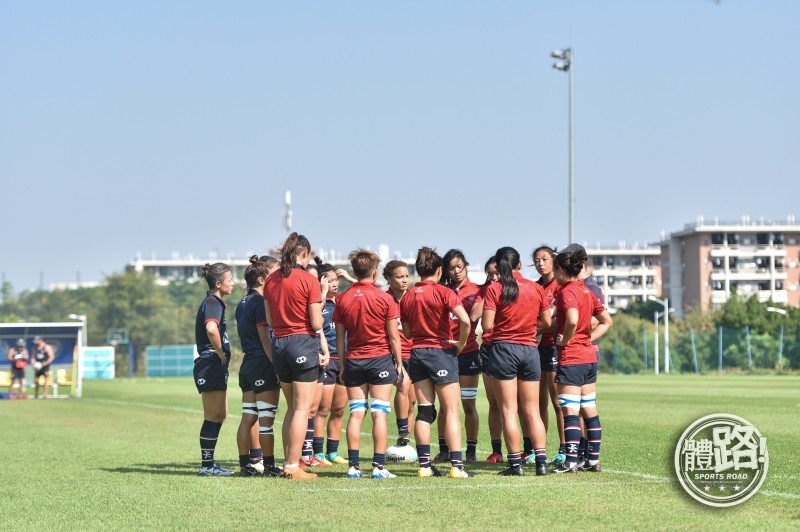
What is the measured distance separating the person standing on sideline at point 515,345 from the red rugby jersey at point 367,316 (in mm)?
907

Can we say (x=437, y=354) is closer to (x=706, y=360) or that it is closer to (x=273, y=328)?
(x=273, y=328)

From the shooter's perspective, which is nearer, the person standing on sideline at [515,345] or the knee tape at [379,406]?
the knee tape at [379,406]

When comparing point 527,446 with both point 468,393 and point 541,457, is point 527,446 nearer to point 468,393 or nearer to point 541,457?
point 468,393

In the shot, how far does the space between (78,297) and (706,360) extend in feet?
146

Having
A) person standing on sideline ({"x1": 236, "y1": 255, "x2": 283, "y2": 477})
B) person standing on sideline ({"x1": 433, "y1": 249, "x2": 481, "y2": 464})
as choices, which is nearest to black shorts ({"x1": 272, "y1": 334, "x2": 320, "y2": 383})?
person standing on sideline ({"x1": 236, "y1": 255, "x2": 283, "y2": 477})

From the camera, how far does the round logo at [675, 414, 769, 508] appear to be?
7.54 meters

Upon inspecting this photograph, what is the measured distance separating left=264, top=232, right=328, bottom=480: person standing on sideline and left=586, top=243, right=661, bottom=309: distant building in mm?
150895

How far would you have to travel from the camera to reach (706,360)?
59.2 metres

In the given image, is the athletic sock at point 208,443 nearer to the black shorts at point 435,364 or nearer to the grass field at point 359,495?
the grass field at point 359,495

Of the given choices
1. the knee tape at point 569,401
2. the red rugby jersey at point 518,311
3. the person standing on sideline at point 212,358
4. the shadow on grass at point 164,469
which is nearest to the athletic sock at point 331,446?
the shadow on grass at point 164,469

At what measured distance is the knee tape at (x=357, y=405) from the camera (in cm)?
1127

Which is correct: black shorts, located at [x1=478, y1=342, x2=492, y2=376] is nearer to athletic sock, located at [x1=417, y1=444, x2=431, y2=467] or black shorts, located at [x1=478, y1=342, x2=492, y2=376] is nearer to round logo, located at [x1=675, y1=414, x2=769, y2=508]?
athletic sock, located at [x1=417, y1=444, x2=431, y2=467]

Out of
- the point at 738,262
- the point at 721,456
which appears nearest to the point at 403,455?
the point at 721,456

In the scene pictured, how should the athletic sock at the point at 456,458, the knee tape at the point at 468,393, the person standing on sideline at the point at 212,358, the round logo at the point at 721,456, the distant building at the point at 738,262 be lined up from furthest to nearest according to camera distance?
the distant building at the point at 738,262
the knee tape at the point at 468,393
the person standing on sideline at the point at 212,358
the athletic sock at the point at 456,458
the round logo at the point at 721,456
